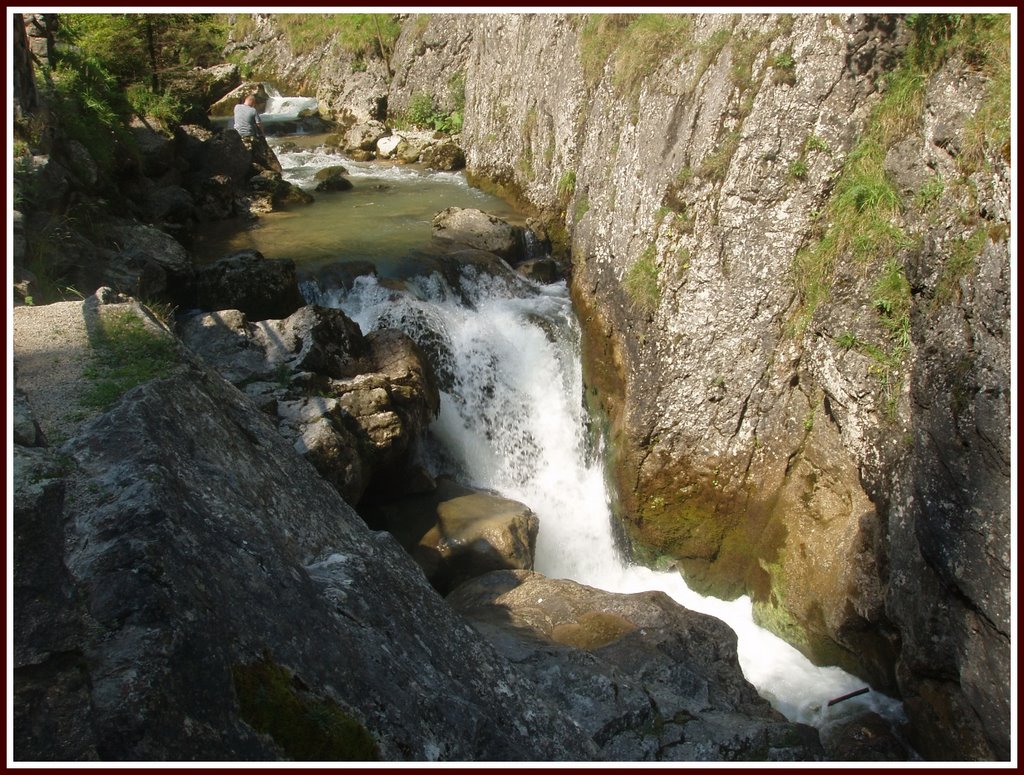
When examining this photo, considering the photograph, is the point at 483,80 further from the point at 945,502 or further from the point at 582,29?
the point at 945,502

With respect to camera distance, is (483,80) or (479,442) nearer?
(479,442)

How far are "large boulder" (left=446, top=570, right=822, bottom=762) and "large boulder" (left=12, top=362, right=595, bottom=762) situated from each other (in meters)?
1.20

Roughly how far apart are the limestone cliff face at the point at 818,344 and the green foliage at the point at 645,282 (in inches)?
1.5

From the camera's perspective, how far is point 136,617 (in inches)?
104

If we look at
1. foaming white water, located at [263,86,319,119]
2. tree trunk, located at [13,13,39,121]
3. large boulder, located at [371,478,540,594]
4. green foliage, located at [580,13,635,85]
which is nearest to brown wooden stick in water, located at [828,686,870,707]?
large boulder, located at [371,478,540,594]

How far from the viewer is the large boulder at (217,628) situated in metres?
2.46

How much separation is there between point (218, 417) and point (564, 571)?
6.75m

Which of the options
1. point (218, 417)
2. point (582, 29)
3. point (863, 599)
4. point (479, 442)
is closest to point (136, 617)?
point (218, 417)

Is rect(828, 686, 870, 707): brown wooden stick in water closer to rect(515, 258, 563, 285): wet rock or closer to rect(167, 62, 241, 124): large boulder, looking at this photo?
rect(515, 258, 563, 285): wet rock

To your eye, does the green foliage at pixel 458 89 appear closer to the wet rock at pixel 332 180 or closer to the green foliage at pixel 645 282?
the wet rock at pixel 332 180

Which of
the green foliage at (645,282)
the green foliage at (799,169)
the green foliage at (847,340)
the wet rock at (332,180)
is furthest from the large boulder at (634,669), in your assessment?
the wet rock at (332,180)

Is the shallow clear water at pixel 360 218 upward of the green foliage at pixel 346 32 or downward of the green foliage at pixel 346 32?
downward

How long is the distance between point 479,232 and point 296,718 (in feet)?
40.0

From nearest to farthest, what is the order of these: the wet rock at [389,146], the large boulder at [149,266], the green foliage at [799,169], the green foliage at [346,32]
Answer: the green foliage at [799,169]
the large boulder at [149,266]
the wet rock at [389,146]
the green foliage at [346,32]
